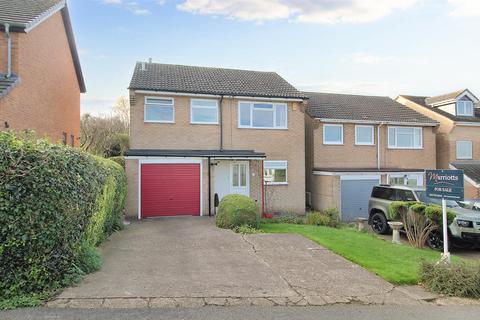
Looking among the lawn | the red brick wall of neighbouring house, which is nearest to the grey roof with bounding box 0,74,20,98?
the red brick wall of neighbouring house

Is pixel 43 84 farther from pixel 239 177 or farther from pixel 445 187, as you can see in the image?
pixel 445 187

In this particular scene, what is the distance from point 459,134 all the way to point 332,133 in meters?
9.48

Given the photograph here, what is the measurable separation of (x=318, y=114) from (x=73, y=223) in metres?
15.8

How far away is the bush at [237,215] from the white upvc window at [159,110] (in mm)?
5871

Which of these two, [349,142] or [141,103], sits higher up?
[141,103]

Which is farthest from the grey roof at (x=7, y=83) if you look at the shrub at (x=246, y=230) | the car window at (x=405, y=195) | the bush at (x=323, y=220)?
the car window at (x=405, y=195)

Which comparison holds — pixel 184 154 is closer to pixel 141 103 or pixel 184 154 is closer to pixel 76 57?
pixel 141 103

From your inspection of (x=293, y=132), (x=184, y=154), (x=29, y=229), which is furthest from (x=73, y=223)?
(x=293, y=132)

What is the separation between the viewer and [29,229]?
4.90m

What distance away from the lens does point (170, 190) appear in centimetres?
1476

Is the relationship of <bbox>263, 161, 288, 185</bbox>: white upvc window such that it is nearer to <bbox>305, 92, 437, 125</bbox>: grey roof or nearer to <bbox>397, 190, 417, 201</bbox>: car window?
<bbox>305, 92, 437, 125</bbox>: grey roof

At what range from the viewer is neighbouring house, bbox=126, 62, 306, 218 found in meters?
14.6

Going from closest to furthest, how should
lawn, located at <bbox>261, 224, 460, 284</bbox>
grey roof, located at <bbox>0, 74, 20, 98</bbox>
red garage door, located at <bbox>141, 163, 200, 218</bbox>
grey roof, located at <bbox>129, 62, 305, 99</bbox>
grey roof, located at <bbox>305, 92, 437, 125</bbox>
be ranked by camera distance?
lawn, located at <bbox>261, 224, 460, 284</bbox>
grey roof, located at <bbox>0, 74, 20, 98</bbox>
red garage door, located at <bbox>141, 163, 200, 218</bbox>
grey roof, located at <bbox>129, 62, 305, 99</bbox>
grey roof, located at <bbox>305, 92, 437, 125</bbox>

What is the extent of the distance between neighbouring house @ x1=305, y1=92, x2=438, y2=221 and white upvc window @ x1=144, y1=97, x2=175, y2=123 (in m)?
8.05
